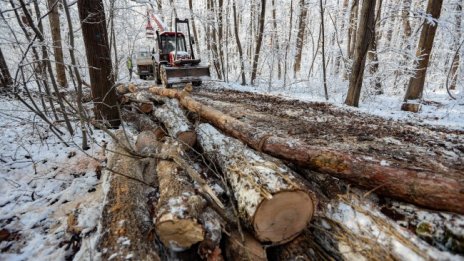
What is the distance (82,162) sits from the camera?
164 inches

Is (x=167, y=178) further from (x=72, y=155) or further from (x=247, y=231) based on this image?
(x=72, y=155)

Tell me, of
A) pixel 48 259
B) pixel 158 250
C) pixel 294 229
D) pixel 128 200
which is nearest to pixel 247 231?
pixel 294 229

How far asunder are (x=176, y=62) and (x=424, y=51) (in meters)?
8.51

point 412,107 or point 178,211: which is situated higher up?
point 178,211

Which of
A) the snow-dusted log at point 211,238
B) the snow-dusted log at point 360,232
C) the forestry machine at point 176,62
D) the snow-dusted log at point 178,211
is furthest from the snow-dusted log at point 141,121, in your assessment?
the forestry machine at point 176,62

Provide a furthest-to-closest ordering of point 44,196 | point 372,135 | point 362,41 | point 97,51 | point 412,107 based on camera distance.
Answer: point 412,107 → point 362,41 → point 97,51 → point 372,135 → point 44,196

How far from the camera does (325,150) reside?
2.71 metres

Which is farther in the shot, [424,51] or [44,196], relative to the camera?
[424,51]

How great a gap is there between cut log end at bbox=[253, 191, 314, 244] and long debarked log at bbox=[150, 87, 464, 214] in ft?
2.14

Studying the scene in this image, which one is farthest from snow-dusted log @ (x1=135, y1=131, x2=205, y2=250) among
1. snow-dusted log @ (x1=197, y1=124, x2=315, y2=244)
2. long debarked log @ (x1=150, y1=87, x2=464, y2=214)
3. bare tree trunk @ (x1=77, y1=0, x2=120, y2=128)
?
bare tree trunk @ (x1=77, y1=0, x2=120, y2=128)

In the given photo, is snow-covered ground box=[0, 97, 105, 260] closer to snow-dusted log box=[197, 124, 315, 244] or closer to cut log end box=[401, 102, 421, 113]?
snow-dusted log box=[197, 124, 315, 244]

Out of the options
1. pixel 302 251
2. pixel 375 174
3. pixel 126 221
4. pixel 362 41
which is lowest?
pixel 302 251

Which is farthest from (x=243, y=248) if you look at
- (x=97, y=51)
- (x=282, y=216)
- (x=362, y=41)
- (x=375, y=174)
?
(x=362, y=41)

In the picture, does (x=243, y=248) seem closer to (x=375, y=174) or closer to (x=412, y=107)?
(x=375, y=174)
